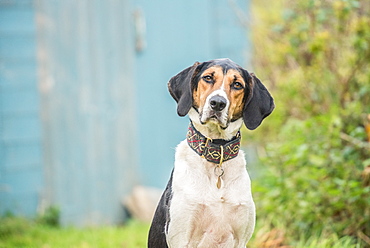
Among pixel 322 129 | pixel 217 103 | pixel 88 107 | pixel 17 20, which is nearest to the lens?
pixel 217 103

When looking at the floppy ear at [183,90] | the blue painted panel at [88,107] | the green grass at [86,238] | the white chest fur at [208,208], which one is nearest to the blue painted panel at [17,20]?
the blue painted panel at [88,107]

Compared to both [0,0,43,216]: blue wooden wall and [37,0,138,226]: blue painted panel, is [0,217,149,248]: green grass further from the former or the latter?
[37,0,138,226]: blue painted panel

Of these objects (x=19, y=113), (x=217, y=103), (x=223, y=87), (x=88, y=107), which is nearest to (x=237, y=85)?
(x=223, y=87)

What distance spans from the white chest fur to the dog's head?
27cm

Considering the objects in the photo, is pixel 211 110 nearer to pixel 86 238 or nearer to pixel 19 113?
pixel 86 238

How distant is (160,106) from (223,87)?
14.5 feet

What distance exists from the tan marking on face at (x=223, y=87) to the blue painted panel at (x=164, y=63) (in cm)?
419

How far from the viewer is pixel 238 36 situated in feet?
26.6

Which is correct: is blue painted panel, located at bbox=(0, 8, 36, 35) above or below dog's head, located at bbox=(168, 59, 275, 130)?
above

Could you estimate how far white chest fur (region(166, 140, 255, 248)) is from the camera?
302cm

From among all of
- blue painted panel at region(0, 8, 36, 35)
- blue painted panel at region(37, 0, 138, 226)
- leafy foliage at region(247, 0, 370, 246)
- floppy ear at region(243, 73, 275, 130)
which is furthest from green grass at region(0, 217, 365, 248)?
blue painted panel at region(0, 8, 36, 35)

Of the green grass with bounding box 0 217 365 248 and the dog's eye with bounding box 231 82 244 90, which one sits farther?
the green grass with bounding box 0 217 365 248

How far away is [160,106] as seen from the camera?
741cm

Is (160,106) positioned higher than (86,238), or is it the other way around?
(160,106)
